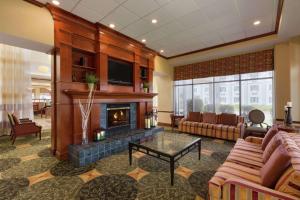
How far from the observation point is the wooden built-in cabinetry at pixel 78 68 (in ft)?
10.6

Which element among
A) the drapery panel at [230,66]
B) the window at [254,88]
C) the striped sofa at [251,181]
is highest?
the drapery panel at [230,66]

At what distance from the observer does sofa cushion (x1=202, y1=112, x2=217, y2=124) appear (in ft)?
17.5

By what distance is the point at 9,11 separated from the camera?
2699mm

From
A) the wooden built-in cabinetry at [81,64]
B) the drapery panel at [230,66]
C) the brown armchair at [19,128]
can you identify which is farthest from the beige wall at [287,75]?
the brown armchair at [19,128]

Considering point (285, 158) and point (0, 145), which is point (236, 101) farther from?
point (0, 145)

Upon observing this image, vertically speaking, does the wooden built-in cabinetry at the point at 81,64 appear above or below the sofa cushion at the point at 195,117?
above

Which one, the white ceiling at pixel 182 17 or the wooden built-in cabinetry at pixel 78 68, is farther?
the wooden built-in cabinetry at pixel 78 68

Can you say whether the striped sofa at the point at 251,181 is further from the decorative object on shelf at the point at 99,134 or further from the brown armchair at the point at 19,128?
the brown armchair at the point at 19,128

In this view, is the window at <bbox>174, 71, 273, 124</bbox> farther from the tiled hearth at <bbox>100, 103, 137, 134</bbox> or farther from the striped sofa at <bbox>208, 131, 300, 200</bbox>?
the striped sofa at <bbox>208, 131, 300, 200</bbox>

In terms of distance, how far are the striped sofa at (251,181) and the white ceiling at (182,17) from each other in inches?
105

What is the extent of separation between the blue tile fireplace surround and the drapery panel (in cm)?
328

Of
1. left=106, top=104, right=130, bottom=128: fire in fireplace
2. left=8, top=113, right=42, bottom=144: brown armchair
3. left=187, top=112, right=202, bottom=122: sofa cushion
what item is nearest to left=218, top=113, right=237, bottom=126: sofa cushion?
left=187, top=112, right=202, bottom=122: sofa cushion

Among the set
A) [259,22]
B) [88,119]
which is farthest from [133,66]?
[259,22]

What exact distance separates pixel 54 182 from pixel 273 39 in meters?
6.23
